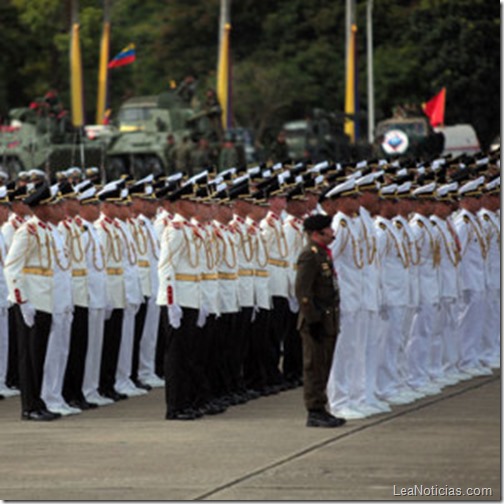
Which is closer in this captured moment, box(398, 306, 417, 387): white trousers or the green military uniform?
the green military uniform

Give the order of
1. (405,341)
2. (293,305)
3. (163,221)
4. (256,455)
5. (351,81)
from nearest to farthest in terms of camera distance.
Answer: (256,455) < (163,221) < (405,341) < (293,305) < (351,81)

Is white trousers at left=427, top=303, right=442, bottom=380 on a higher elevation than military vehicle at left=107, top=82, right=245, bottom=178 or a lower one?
lower

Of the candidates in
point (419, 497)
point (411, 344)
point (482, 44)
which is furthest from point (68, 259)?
point (482, 44)

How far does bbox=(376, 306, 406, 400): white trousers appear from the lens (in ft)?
64.4

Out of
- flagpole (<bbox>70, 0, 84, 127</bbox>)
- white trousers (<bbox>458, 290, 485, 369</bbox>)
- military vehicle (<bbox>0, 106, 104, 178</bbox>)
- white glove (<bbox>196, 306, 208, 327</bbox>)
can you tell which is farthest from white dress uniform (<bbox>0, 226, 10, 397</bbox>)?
flagpole (<bbox>70, 0, 84, 127</bbox>)

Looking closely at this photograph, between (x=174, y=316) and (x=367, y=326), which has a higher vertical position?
(x=174, y=316)

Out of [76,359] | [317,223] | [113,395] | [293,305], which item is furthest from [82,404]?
[317,223]

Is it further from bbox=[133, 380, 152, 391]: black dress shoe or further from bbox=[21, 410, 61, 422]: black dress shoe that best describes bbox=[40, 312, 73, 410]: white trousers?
bbox=[133, 380, 152, 391]: black dress shoe

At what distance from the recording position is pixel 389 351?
65.3ft

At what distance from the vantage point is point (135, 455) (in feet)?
53.1

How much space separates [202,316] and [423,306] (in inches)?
113

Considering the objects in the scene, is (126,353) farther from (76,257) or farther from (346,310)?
(346,310)

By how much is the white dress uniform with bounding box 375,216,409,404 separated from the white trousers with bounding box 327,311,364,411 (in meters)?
0.84

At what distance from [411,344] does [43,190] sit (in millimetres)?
3926
